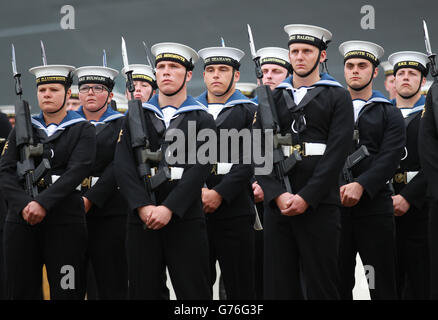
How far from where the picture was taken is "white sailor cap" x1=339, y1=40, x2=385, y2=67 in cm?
564

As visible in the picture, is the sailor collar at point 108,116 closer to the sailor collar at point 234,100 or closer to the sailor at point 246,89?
the sailor collar at point 234,100

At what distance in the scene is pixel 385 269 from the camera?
17.1ft

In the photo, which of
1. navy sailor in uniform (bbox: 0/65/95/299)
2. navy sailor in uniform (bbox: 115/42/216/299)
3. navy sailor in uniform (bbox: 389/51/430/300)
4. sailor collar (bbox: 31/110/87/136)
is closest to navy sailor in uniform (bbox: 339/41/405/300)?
navy sailor in uniform (bbox: 389/51/430/300)

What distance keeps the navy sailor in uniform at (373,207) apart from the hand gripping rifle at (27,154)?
85.2 inches

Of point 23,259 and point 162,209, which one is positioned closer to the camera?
point 162,209

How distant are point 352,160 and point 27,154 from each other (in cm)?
237

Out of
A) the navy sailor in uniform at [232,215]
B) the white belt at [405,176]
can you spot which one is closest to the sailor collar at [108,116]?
the navy sailor in uniform at [232,215]

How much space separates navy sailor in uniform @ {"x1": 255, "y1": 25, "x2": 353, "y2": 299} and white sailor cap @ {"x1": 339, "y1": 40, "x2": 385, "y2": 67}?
3.03 feet

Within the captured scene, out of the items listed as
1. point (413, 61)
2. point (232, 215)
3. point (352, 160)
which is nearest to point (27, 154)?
point (232, 215)

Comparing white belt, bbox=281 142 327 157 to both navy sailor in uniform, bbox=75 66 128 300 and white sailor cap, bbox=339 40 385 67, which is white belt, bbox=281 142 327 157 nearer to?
white sailor cap, bbox=339 40 385 67
